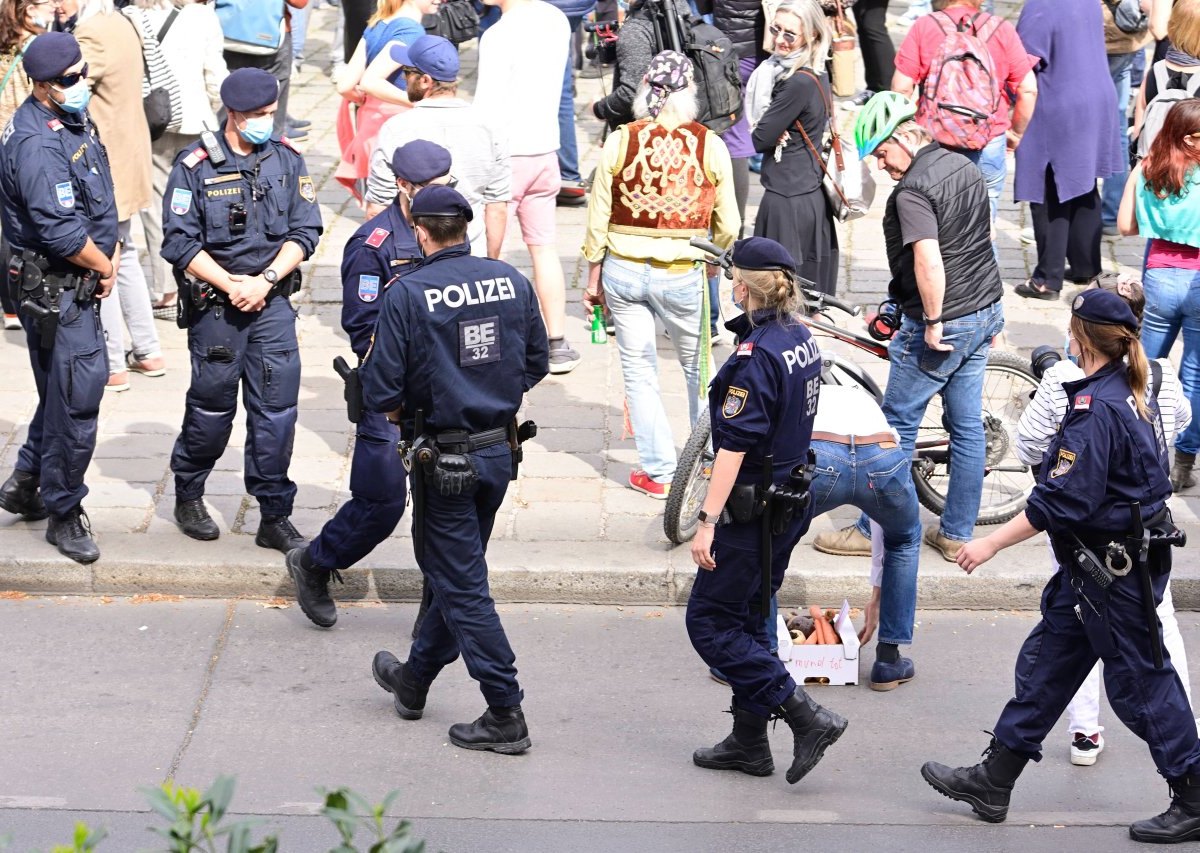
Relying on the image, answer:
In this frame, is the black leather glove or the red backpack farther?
the red backpack

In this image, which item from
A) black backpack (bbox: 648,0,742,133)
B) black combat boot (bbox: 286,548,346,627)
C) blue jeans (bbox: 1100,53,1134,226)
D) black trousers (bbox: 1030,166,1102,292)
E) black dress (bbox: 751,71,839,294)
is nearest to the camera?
black combat boot (bbox: 286,548,346,627)

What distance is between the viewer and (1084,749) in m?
5.64

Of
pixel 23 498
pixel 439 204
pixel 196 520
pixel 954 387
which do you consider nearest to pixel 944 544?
pixel 954 387

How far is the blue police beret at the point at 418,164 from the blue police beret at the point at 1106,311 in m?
2.36

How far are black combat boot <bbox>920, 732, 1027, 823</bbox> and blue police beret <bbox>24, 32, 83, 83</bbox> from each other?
13.9 ft

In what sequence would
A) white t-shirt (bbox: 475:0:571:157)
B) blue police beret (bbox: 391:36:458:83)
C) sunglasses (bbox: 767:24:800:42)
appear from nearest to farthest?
1. blue police beret (bbox: 391:36:458:83)
2. sunglasses (bbox: 767:24:800:42)
3. white t-shirt (bbox: 475:0:571:157)

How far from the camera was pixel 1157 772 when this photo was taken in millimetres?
5539

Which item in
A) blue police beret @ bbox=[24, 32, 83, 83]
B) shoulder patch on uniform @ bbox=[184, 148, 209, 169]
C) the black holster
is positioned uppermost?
blue police beret @ bbox=[24, 32, 83, 83]

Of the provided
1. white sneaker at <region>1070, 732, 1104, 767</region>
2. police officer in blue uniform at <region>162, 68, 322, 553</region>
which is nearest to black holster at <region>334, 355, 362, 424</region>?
police officer in blue uniform at <region>162, 68, 322, 553</region>

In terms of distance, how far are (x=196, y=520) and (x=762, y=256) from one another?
313 cm

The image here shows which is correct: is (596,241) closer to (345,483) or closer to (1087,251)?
(345,483)

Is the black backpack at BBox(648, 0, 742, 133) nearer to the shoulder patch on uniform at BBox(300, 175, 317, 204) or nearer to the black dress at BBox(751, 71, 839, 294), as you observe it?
the black dress at BBox(751, 71, 839, 294)

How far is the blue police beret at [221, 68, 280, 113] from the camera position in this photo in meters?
6.47

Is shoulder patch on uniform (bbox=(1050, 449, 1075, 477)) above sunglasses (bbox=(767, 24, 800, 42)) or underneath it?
underneath
